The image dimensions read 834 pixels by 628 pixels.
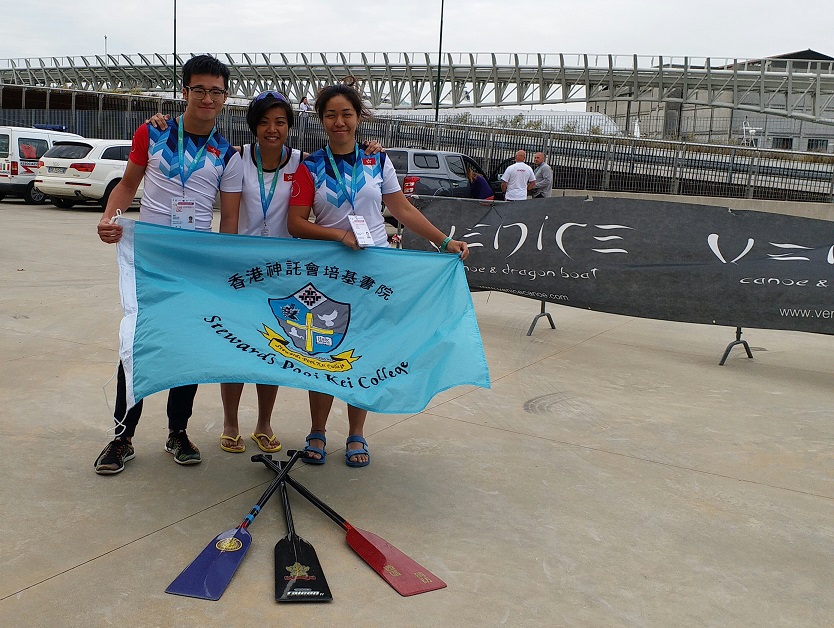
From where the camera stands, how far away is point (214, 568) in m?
3.06

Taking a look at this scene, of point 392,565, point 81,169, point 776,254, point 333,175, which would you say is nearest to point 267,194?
point 333,175

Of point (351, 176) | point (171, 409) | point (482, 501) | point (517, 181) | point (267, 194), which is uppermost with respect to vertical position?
→ point (517, 181)

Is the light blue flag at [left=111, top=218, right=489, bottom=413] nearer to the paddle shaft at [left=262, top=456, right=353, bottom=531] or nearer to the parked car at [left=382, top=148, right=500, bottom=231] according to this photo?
the paddle shaft at [left=262, top=456, right=353, bottom=531]

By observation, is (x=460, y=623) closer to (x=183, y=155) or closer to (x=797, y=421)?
(x=183, y=155)

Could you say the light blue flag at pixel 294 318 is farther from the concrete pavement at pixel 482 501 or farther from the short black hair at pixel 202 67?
the short black hair at pixel 202 67

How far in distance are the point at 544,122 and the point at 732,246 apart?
110 ft

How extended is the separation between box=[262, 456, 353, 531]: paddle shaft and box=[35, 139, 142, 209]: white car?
55.1ft

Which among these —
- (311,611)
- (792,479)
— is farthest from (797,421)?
(311,611)

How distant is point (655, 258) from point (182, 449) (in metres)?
4.92

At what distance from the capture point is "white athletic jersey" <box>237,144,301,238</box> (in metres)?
4.14

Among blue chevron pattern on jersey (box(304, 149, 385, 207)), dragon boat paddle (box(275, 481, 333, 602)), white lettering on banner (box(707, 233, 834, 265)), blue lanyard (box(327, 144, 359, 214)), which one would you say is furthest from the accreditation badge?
white lettering on banner (box(707, 233, 834, 265))

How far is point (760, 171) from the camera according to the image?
19469 mm

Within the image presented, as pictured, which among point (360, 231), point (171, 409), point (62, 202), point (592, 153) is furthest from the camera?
point (592, 153)

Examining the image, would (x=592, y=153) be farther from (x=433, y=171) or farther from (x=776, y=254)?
(x=776, y=254)
